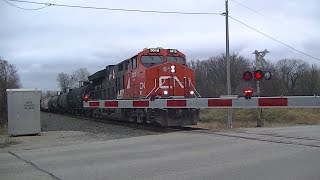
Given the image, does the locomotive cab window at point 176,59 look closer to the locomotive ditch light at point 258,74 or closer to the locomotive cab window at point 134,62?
the locomotive cab window at point 134,62

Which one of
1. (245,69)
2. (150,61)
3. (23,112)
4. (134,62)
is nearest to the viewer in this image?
(23,112)

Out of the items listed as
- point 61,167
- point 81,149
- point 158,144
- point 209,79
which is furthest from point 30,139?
point 209,79

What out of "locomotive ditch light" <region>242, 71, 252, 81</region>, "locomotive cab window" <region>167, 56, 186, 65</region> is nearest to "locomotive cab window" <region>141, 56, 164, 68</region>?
"locomotive cab window" <region>167, 56, 186, 65</region>

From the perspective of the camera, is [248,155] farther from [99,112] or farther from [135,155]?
[99,112]

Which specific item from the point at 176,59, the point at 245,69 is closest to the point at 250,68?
the point at 245,69

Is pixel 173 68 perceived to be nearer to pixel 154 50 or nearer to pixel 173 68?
pixel 173 68

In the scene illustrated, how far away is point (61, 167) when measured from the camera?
329 inches

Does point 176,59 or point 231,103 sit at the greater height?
point 176,59

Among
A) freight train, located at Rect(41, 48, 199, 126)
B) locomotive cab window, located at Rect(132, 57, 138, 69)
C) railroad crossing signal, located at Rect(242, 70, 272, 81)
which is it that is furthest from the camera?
locomotive cab window, located at Rect(132, 57, 138, 69)

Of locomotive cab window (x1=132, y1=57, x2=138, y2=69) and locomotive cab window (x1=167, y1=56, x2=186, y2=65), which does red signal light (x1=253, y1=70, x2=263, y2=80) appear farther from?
locomotive cab window (x1=132, y1=57, x2=138, y2=69)

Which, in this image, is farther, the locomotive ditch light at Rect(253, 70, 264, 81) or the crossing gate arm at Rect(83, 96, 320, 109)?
the locomotive ditch light at Rect(253, 70, 264, 81)

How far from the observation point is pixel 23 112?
53.5 feet

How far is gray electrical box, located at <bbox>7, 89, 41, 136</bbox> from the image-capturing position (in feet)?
52.9

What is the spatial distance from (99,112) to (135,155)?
16.3 meters
